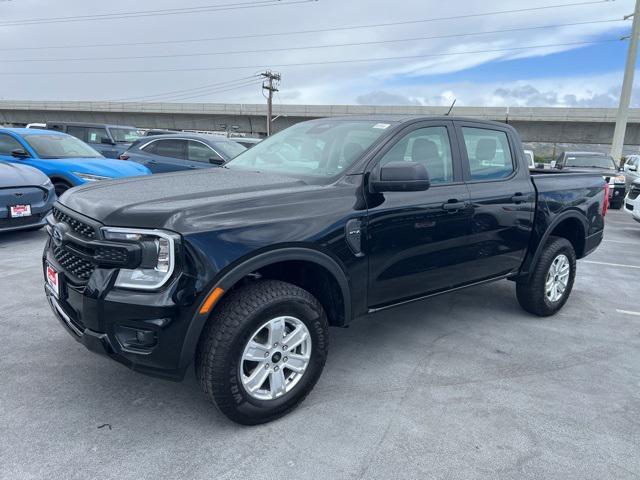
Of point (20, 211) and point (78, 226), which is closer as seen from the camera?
point (78, 226)

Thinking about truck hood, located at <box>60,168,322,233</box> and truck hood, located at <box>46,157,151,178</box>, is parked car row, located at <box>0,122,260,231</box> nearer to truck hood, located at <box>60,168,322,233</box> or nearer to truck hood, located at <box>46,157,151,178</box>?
truck hood, located at <box>46,157,151,178</box>

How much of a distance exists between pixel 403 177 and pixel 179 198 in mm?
1304

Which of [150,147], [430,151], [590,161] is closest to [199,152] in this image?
[150,147]

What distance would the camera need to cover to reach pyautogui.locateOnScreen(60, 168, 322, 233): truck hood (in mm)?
2371

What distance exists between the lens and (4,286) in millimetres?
4836

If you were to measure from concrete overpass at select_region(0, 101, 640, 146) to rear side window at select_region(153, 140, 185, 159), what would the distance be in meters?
26.0

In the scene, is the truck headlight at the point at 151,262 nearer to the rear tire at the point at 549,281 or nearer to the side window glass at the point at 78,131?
the rear tire at the point at 549,281

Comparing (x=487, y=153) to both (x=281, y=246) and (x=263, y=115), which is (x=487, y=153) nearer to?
(x=281, y=246)

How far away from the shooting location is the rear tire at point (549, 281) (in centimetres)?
441

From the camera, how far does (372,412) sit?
2865 millimetres

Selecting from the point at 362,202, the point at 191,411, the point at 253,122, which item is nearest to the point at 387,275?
the point at 362,202

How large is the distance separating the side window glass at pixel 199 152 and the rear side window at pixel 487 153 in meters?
6.85

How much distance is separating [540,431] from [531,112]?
41514mm

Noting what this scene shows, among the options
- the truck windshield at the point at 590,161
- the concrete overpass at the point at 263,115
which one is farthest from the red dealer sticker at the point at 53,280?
the concrete overpass at the point at 263,115
